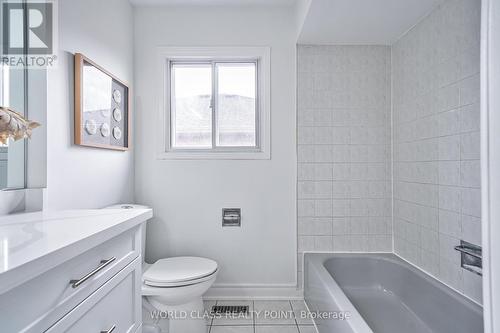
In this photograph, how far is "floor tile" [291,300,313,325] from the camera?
1911 millimetres

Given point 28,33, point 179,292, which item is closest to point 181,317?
point 179,292

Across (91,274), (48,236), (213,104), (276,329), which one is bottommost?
(276,329)

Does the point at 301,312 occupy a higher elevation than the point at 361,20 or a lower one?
lower

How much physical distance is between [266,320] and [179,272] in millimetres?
711

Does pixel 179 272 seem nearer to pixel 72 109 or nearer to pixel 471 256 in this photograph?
pixel 72 109

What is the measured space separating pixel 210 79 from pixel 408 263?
2093 millimetres

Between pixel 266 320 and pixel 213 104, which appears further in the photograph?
Result: pixel 213 104

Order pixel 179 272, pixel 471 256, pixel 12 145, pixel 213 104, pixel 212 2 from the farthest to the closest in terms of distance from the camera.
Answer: pixel 213 104, pixel 212 2, pixel 179 272, pixel 471 256, pixel 12 145

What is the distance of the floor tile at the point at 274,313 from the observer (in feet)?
6.24

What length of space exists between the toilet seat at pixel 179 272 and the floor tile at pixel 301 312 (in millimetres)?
705

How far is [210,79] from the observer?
7.72 ft

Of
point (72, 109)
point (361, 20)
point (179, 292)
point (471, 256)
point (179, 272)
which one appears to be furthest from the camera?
point (361, 20)

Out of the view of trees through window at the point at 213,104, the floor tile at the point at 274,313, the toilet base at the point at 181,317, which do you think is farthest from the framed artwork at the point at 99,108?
the floor tile at the point at 274,313

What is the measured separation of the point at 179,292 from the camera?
162cm
